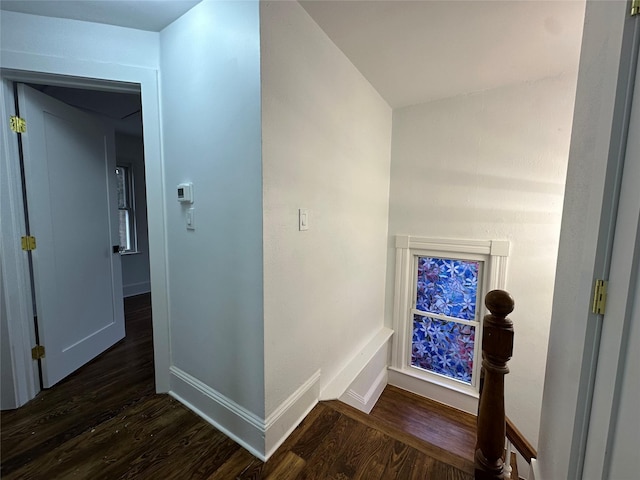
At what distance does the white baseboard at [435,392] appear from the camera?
2727mm

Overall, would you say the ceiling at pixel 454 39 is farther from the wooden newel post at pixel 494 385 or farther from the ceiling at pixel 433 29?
the wooden newel post at pixel 494 385

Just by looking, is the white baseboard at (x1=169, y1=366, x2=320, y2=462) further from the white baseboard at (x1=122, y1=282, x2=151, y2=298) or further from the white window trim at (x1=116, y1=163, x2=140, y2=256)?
the white window trim at (x1=116, y1=163, x2=140, y2=256)

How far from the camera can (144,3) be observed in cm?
145

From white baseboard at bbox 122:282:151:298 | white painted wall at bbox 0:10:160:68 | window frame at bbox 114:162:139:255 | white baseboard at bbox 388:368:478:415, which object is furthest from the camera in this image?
window frame at bbox 114:162:139:255

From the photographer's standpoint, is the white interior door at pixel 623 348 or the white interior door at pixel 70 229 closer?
the white interior door at pixel 623 348

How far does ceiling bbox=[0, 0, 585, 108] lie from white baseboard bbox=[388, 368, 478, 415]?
3034 millimetres

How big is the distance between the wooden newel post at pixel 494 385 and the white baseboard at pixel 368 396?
1107mm

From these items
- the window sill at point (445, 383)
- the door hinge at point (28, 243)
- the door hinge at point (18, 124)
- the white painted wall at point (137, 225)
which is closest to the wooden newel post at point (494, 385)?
the window sill at point (445, 383)

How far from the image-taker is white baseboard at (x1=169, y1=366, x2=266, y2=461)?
56.2 inches

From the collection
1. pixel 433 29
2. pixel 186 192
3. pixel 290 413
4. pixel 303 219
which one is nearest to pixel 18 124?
pixel 186 192

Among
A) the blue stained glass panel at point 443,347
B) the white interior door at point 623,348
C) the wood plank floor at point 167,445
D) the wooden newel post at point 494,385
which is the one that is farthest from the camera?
the blue stained glass panel at point 443,347

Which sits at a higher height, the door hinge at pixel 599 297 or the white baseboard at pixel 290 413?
the door hinge at pixel 599 297

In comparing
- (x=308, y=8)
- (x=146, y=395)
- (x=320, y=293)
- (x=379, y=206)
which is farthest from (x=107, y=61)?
(x=379, y=206)

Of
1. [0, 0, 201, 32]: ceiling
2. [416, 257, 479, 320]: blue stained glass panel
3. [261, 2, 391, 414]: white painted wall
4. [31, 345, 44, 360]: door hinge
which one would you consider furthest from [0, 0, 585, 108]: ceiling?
[31, 345, 44, 360]: door hinge
